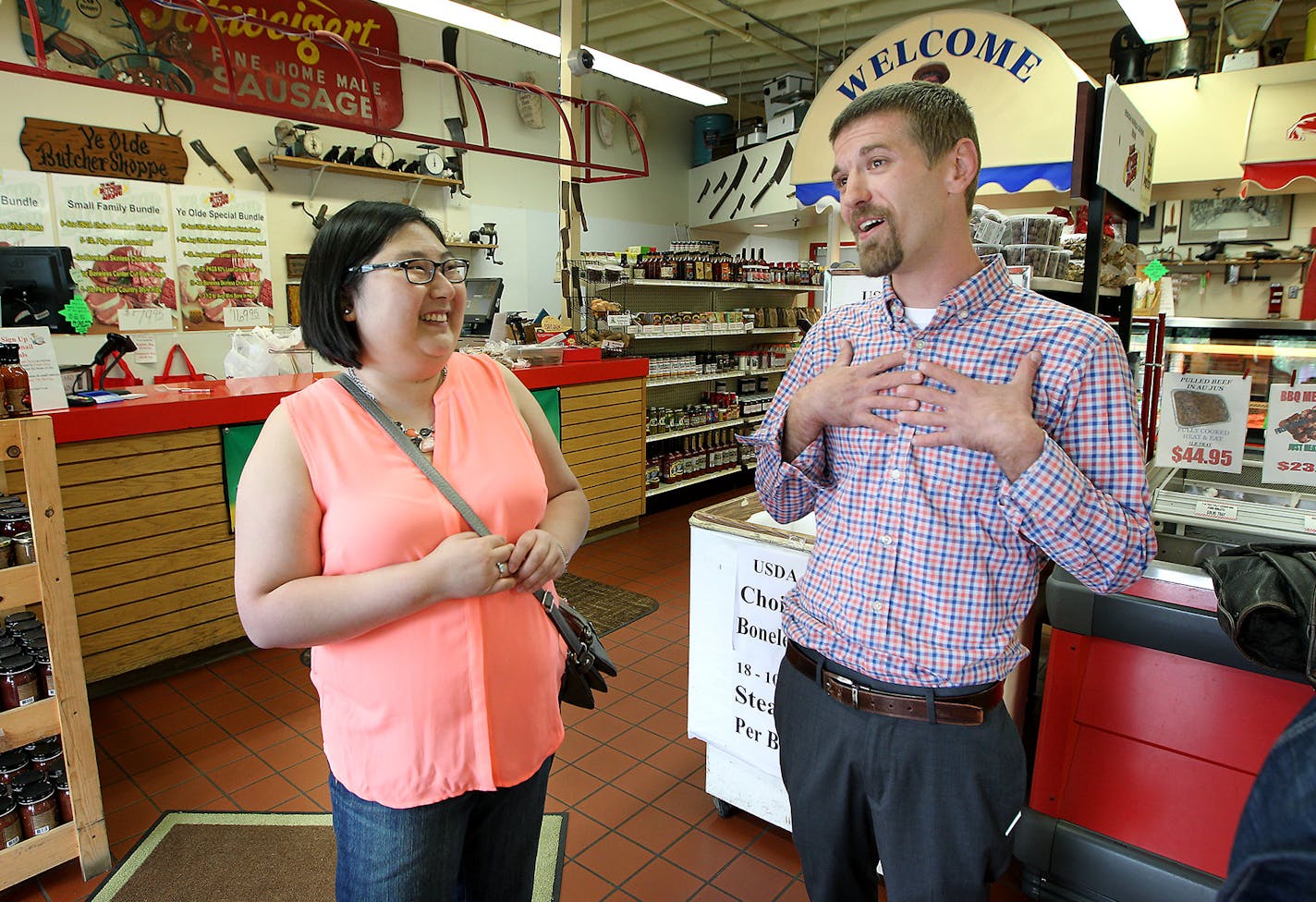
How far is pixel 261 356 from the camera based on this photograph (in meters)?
4.19

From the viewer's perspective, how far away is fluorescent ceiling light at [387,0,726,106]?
15.8ft

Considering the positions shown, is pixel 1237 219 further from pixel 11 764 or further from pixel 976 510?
pixel 11 764

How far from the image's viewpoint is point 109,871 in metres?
2.34

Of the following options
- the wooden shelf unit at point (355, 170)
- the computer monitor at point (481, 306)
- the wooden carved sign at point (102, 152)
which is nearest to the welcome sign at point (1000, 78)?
the computer monitor at point (481, 306)

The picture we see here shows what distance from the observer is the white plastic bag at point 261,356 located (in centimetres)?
419

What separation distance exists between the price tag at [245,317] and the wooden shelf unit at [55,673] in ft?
13.3

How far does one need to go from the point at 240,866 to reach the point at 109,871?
39 centimetres

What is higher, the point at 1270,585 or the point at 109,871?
the point at 1270,585

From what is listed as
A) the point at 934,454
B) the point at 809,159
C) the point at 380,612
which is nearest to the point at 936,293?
the point at 934,454

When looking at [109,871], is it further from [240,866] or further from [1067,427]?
[1067,427]

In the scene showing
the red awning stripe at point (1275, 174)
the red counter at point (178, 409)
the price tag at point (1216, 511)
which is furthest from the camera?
the red awning stripe at point (1275, 174)

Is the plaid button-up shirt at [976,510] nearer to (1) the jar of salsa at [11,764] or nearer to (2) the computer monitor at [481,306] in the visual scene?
(1) the jar of salsa at [11,764]

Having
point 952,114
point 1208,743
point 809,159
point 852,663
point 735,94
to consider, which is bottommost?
point 1208,743

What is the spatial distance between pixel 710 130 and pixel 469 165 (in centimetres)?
356
